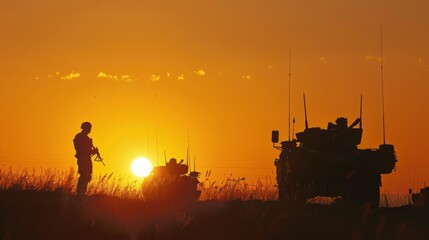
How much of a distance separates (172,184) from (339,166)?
5.25 m

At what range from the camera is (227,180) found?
2238 cm

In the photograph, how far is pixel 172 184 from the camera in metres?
22.0

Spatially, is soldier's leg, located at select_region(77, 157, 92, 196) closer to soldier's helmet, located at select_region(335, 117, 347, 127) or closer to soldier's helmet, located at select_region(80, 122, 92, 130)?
soldier's helmet, located at select_region(80, 122, 92, 130)

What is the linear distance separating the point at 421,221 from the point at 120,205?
680 cm

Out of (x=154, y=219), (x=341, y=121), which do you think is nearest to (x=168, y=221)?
(x=154, y=219)

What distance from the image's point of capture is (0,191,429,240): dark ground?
544 inches

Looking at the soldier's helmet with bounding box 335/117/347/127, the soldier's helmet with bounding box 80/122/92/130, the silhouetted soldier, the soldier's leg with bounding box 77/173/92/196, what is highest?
the soldier's helmet with bounding box 335/117/347/127

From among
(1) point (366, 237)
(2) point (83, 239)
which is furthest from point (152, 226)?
(1) point (366, 237)

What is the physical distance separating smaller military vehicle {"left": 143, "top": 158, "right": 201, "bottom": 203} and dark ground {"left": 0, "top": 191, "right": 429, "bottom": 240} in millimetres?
1230

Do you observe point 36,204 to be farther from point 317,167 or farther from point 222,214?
point 317,167

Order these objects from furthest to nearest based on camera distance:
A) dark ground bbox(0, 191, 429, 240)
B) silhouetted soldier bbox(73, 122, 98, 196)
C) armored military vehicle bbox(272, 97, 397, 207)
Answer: armored military vehicle bbox(272, 97, 397, 207) → silhouetted soldier bbox(73, 122, 98, 196) → dark ground bbox(0, 191, 429, 240)

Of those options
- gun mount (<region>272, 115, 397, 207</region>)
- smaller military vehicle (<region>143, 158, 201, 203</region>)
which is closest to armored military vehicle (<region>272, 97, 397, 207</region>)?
gun mount (<region>272, 115, 397, 207</region>)

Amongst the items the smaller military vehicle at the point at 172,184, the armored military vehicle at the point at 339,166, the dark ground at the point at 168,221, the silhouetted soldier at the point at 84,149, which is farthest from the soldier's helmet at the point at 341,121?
the silhouetted soldier at the point at 84,149

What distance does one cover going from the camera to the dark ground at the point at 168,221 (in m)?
13.8
